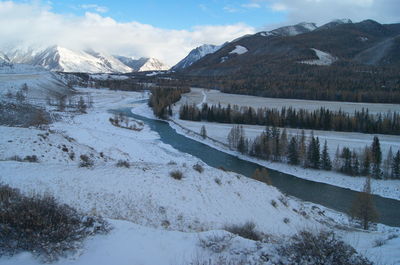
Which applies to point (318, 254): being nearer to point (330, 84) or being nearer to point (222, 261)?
point (222, 261)

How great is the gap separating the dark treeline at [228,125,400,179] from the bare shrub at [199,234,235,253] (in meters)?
40.7

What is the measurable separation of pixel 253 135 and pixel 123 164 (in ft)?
157

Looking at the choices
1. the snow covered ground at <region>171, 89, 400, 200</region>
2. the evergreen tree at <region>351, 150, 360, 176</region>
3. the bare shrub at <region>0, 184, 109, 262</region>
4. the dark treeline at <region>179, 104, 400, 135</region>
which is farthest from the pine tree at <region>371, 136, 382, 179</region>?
the bare shrub at <region>0, 184, 109, 262</region>

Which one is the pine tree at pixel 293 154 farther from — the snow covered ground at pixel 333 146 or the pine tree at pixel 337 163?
the pine tree at pixel 337 163

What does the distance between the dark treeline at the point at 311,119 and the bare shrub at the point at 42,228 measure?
66321mm

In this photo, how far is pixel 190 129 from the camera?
68062 mm

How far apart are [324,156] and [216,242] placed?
41.6 m

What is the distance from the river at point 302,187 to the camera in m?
29.9

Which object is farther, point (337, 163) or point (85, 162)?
point (337, 163)

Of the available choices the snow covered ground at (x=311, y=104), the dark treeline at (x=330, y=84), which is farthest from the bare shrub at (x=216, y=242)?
the dark treeline at (x=330, y=84)

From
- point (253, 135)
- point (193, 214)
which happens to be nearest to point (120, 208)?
point (193, 214)

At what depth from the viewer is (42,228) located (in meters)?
6.41

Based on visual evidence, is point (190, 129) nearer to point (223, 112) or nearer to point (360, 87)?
point (223, 112)

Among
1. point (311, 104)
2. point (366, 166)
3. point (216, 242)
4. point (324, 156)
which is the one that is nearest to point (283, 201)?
point (216, 242)
